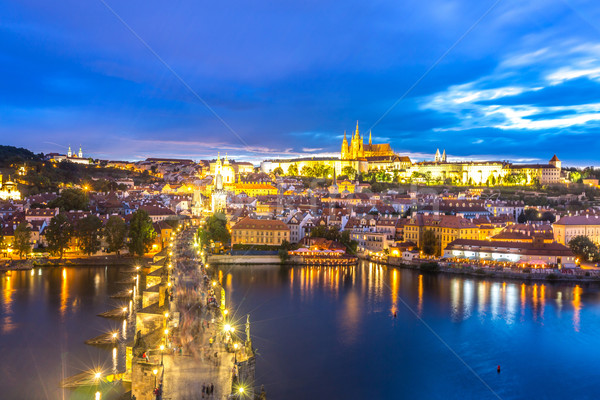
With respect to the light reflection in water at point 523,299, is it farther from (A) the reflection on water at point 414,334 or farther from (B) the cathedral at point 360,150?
(B) the cathedral at point 360,150

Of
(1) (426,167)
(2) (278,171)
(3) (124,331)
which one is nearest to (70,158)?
(2) (278,171)

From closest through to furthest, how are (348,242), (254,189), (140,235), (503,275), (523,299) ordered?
(523,299) → (503,275) → (140,235) → (348,242) → (254,189)

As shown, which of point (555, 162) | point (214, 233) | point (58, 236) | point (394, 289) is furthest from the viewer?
point (555, 162)

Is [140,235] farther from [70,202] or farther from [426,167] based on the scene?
[426,167]

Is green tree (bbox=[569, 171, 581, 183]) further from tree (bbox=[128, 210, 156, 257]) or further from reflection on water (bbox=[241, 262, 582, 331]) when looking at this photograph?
tree (bbox=[128, 210, 156, 257])

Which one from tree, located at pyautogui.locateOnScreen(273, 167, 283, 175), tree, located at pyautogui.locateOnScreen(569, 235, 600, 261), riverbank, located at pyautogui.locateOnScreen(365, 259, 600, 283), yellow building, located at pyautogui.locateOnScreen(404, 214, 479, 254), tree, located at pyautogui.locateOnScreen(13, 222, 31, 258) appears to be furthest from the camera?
tree, located at pyautogui.locateOnScreen(273, 167, 283, 175)

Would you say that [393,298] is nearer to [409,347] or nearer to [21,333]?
[409,347]

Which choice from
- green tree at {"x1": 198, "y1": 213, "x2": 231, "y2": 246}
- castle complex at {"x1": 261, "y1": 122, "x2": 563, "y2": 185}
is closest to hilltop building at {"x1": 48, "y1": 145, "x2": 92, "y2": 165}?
castle complex at {"x1": 261, "y1": 122, "x2": 563, "y2": 185}
